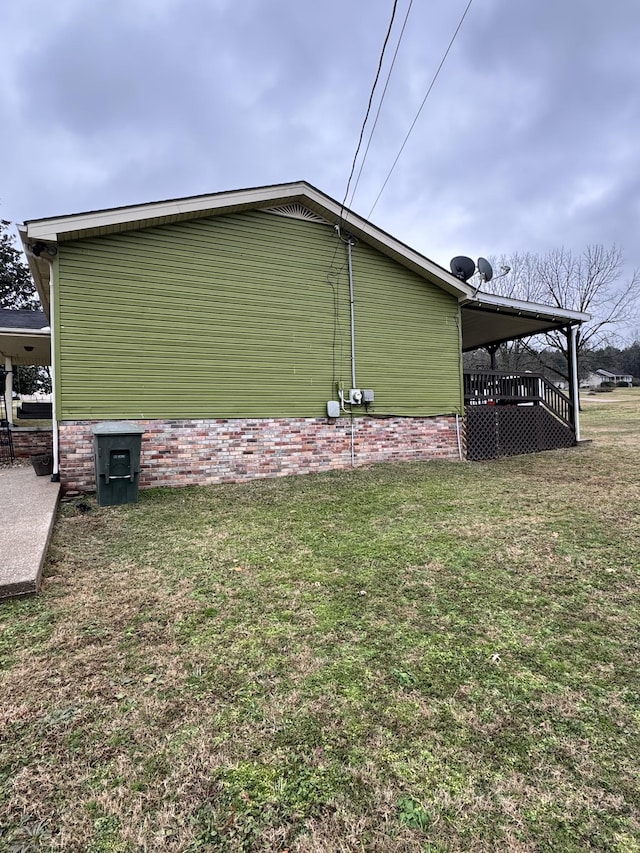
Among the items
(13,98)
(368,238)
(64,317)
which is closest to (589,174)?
(368,238)

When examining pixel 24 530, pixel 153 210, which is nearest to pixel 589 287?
pixel 153 210

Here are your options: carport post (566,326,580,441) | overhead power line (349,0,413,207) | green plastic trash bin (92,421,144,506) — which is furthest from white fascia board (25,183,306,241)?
carport post (566,326,580,441)

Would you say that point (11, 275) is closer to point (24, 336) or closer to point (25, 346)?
point (25, 346)

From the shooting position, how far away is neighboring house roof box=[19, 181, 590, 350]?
5965mm

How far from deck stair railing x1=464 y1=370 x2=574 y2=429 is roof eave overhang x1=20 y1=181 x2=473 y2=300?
1976 millimetres

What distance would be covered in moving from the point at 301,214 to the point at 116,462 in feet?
17.8

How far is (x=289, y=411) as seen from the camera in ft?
24.9

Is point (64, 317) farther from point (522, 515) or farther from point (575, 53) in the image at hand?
point (575, 53)

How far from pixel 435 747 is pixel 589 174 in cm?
2036

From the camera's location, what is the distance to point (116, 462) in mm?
5527

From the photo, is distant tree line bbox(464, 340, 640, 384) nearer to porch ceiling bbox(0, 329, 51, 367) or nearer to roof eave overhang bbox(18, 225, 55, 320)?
porch ceiling bbox(0, 329, 51, 367)

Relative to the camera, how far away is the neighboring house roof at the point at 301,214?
596 centimetres

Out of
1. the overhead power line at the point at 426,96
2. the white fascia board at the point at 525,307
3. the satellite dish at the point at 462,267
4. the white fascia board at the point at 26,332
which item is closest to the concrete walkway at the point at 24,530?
the white fascia board at the point at 26,332

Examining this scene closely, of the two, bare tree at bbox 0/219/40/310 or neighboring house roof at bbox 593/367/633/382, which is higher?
bare tree at bbox 0/219/40/310
